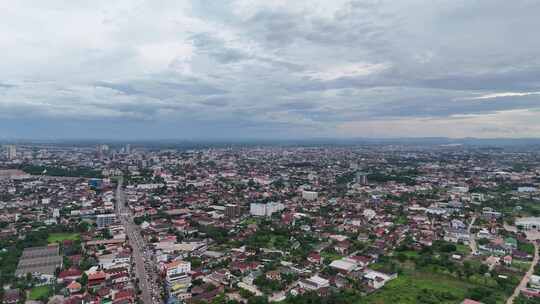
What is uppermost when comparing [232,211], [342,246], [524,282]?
[232,211]

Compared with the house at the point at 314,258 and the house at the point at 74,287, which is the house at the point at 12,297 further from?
the house at the point at 314,258

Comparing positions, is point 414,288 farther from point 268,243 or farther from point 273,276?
point 268,243

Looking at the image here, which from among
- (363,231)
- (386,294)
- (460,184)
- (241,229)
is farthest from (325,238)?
(460,184)

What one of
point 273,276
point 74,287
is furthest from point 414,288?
point 74,287

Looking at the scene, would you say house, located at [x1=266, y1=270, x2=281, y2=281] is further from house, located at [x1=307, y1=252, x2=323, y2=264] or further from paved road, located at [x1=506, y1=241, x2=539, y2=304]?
paved road, located at [x1=506, y1=241, x2=539, y2=304]

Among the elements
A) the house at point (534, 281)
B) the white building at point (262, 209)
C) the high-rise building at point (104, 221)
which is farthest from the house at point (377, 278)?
the high-rise building at point (104, 221)

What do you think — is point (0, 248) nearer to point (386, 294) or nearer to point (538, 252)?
point (386, 294)

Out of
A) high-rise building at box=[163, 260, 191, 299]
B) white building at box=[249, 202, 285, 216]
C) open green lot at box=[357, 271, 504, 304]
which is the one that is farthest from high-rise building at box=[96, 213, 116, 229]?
open green lot at box=[357, 271, 504, 304]
